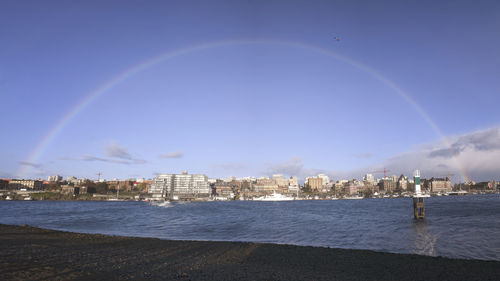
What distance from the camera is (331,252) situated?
65.3 feet

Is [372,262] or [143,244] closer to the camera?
[372,262]

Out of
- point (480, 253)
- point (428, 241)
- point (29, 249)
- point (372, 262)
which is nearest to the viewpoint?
point (372, 262)

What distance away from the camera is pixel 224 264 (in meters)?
15.5

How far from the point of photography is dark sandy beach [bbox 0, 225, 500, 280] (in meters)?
12.9

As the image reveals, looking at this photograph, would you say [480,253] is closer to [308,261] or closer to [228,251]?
[308,261]

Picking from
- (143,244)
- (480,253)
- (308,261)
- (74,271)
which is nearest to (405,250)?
(480,253)

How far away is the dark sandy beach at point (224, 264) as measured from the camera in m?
12.9

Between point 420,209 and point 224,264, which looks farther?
point 420,209

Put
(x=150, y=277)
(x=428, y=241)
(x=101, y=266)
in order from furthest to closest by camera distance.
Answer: (x=428, y=241)
(x=101, y=266)
(x=150, y=277)

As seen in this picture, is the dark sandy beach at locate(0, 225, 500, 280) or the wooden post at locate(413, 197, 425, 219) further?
the wooden post at locate(413, 197, 425, 219)

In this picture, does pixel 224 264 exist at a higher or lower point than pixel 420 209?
higher

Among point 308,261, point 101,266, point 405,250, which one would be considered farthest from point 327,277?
point 405,250

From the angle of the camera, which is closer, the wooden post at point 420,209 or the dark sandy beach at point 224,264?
the dark sandy beach at point 224,264

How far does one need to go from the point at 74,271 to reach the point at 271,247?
13.4m
